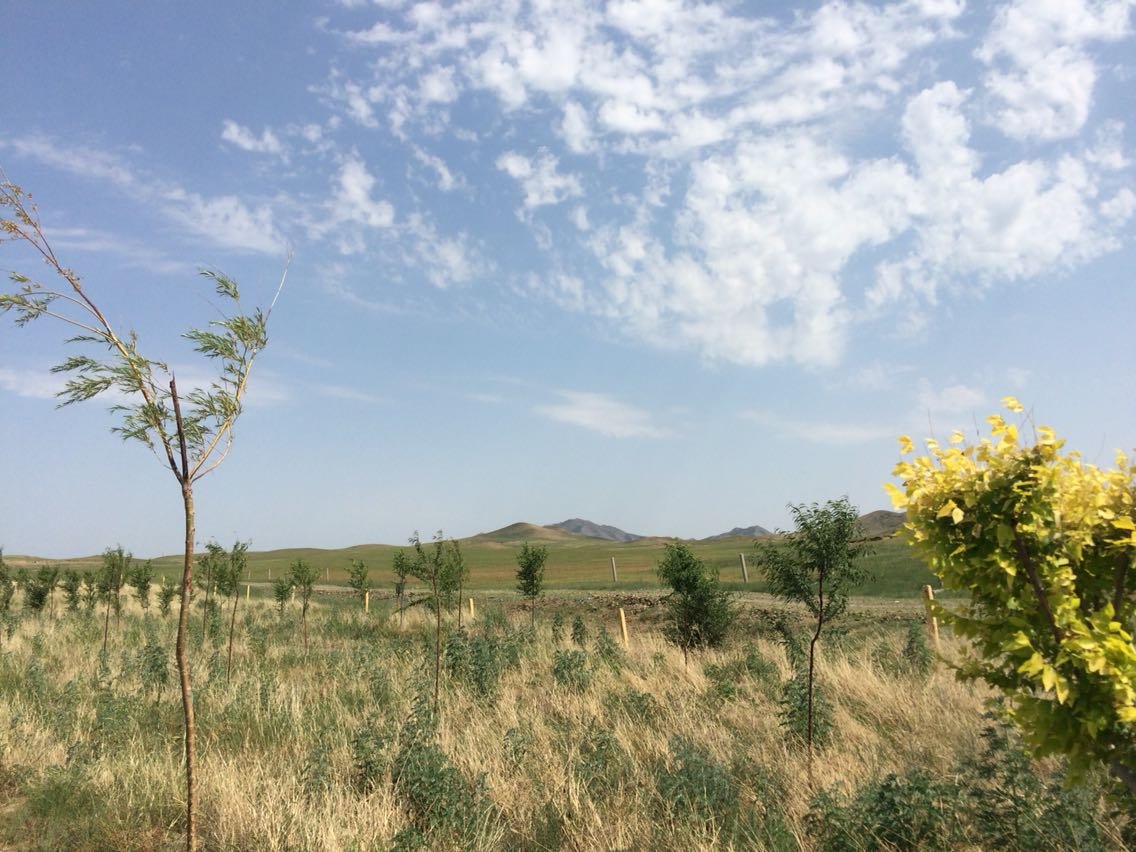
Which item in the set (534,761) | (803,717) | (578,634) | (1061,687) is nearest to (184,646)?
(534,761)

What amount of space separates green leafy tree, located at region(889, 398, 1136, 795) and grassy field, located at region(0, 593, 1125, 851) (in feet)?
5.45

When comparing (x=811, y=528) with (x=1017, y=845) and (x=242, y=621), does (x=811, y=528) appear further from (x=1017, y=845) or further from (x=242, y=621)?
(x=242, y=621)

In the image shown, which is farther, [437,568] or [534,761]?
[437,568]

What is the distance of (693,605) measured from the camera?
712 inches

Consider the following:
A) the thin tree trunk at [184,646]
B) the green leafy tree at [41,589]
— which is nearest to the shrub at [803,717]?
the thin tree trunk at [184,646]

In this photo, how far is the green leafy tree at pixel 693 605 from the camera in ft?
58.5

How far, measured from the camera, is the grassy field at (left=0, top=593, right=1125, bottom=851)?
17.2ft

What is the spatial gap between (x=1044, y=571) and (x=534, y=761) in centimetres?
582

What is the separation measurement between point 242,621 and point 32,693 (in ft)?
47.9

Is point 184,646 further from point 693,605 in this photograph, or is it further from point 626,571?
point 626,571

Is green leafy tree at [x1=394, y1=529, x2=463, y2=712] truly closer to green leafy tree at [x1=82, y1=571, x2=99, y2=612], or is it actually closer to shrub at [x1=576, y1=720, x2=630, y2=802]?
shrub at [x1=576, y1=720, x2=630, y2=802]

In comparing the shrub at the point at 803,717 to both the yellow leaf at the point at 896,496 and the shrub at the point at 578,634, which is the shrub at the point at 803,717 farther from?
the shrub at the point at 578,634

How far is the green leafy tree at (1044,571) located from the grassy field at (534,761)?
1662mm

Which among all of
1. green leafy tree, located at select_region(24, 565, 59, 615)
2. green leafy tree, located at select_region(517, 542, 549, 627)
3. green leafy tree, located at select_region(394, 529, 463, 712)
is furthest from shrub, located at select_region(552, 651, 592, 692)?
green leafy tree, located at select_region(24, 565, 59, 615)
